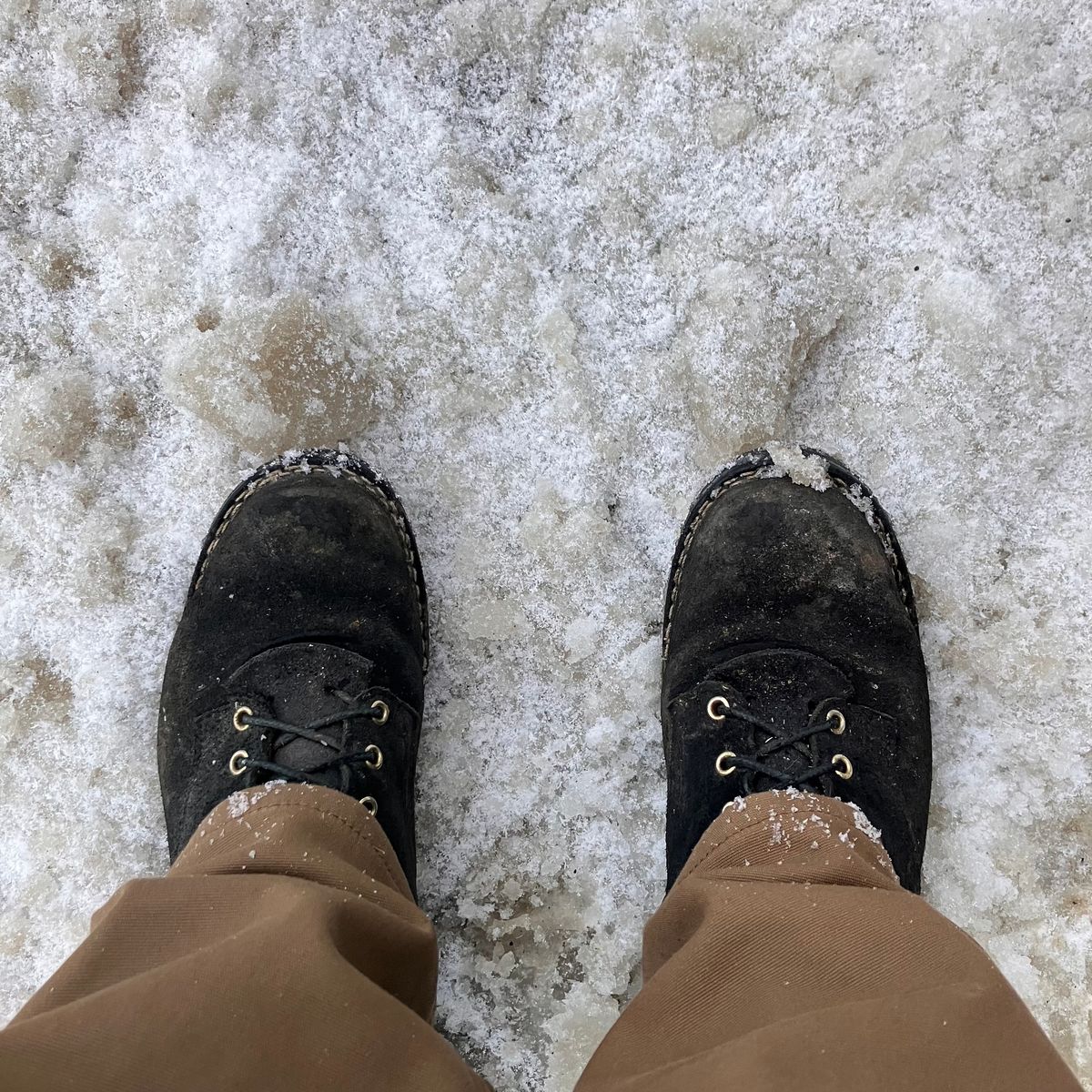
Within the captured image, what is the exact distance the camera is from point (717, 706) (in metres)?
0.90

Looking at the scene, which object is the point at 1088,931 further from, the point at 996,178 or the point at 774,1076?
the point at 996,178

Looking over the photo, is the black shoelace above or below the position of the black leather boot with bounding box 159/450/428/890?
below

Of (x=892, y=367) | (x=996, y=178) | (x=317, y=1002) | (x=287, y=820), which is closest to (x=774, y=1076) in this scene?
(x=317, y=1002)

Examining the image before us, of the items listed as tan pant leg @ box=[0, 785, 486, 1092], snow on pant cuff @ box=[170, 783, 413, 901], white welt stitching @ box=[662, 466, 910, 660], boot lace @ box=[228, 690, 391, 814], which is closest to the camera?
tan pant leg @ box=[0, 785, 486, 1092]

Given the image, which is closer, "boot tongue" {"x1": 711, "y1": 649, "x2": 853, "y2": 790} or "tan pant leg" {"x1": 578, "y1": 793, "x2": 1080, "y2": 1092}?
"tan pant leg" {"x1": 578, "y1": 793, "x2": 1080, "y2": 1092}

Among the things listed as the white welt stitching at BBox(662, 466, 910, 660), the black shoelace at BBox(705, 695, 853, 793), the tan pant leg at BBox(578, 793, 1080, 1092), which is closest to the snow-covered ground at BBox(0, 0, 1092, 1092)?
the white welt stitching at BBox(662, 466, 910, 660)

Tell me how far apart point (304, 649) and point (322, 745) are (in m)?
0.12

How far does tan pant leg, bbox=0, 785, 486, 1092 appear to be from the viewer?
1.68ft

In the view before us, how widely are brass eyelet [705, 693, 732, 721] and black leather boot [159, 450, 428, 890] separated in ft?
→ 1.11

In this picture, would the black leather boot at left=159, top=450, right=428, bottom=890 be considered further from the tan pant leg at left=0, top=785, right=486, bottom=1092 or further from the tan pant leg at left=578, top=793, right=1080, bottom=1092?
the tan pant leg at left=578, top=793, right=1080, bottom=1092

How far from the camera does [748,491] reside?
960 millimetres

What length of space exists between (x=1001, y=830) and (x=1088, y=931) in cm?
Result: 15

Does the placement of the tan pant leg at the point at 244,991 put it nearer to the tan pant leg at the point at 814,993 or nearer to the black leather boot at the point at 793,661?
the tan pant leg at the point at 814,993

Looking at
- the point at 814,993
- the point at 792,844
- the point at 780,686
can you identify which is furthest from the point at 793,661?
the point at 814,993
